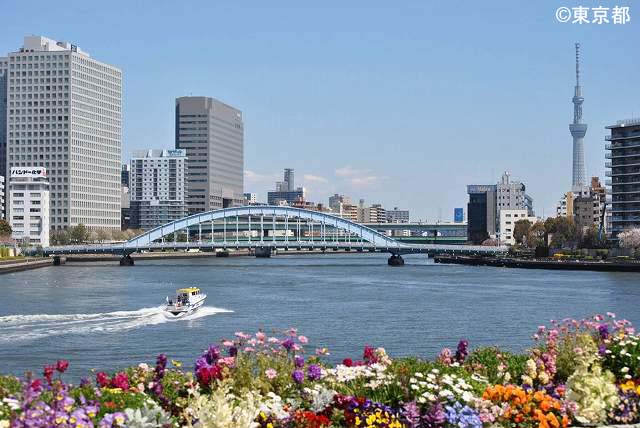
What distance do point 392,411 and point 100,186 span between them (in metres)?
195

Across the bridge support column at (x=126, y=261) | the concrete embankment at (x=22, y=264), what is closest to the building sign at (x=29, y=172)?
the concrete embankment at (x=22, y=264)

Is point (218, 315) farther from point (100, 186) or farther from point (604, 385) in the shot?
point (100, 186)

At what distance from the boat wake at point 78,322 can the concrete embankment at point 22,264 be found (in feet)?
171

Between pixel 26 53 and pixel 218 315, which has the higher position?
pixel 26 53

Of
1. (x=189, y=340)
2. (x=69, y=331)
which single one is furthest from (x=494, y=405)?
(x=69, y=331)

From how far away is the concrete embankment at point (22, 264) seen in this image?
322 feet

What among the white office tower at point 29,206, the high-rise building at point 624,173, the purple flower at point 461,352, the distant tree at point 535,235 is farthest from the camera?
the white office tower at point 29,206

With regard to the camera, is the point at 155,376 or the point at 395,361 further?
the point at 395,361

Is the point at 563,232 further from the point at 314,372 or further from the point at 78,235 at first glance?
the point at 314,372

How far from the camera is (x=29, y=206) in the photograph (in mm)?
173000

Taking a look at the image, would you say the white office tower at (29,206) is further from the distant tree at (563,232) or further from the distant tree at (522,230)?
the distant tree at (563,232)

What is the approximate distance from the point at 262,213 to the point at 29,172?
59098 millimetres

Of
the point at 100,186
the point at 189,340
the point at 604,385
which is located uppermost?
the point at 100,186

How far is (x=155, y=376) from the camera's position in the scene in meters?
11.2
